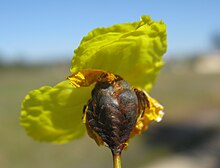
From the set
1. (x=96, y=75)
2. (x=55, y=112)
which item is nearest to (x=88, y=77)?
(x=96, y=75)

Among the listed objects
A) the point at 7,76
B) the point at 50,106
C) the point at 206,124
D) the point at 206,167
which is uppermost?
the point at 7,76

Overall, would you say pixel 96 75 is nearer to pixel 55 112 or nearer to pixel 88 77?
pixel 88 77

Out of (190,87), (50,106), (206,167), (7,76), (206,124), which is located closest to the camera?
(50,106)

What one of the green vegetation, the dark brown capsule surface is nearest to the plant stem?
the dark brown capsule surface

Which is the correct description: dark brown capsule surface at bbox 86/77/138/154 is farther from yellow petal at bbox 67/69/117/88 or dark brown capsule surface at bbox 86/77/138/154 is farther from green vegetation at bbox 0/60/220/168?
green vegetation at bbox 0/60/220/168

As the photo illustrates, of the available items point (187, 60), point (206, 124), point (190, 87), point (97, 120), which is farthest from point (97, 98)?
point (187, 60)

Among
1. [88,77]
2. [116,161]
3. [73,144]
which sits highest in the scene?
[73,144]

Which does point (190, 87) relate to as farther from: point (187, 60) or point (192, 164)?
point (187, 60)
